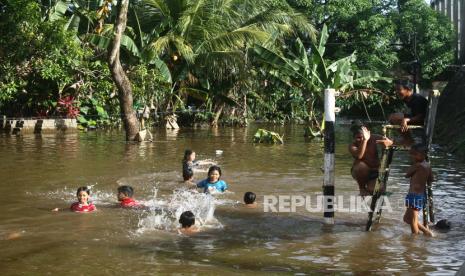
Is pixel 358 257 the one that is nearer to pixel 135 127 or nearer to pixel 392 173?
pixel 392 173

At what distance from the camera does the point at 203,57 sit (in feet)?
94.9

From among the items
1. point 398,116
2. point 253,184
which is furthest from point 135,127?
point 398,116

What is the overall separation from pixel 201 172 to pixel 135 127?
7847 mm

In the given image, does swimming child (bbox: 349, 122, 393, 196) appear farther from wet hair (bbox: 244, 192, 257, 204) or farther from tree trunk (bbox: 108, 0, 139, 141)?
tree trunk (bbox: 108, 0, 139, 141)

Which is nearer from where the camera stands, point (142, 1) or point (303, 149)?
point (303, 149)

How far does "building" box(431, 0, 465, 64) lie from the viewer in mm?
33938

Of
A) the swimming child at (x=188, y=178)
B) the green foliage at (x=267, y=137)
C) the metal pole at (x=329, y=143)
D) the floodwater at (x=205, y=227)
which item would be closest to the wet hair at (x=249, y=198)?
the floodwater at (x=205, y=227)

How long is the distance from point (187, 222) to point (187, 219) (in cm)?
5

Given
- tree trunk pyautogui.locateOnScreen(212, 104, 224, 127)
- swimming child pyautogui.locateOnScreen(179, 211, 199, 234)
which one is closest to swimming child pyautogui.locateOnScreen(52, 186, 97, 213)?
swimming child pyautogui.locateOnScreen(179, 211, 199, 234)

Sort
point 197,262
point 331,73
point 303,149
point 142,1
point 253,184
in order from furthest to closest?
point 142,1
point 331,73
point 303,149
point 253,184
point 197,262

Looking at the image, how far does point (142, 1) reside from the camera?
93.8 feet

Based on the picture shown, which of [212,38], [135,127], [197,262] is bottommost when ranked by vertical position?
[197,262]

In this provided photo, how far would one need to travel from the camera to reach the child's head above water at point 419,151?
820 cm

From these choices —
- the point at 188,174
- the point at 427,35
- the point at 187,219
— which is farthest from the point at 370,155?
the point at 427,35
